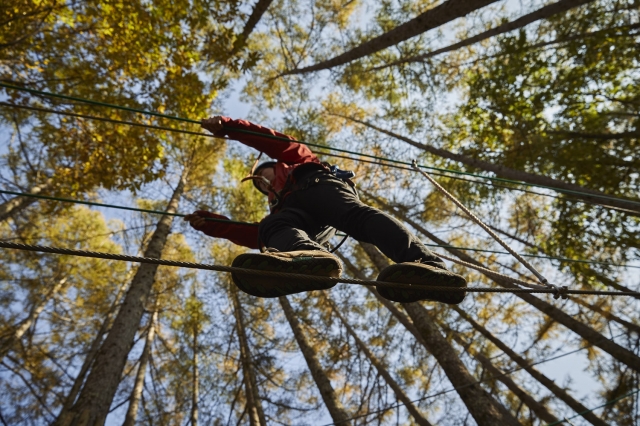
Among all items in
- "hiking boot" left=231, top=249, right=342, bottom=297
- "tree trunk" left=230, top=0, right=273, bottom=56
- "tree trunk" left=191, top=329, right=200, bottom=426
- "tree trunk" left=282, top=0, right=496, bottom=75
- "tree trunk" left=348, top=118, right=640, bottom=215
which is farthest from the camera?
"tree trunk" left=191, top=329, right=200, bottom=426

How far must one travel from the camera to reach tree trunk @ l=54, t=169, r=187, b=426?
3164mm

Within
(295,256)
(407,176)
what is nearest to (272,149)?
(295,256)

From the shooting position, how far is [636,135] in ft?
18.0

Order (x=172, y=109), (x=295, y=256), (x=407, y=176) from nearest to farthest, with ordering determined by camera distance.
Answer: (x=295, y=256) → (x=172, y=109) → (x=407, y=176)

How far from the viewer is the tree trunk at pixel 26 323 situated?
626cm

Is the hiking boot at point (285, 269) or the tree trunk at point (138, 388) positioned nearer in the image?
the hiking boot at point (285, 269)

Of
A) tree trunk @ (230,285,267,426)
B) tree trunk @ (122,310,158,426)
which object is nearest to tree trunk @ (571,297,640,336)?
tree trunk @ (230,285,267,426)

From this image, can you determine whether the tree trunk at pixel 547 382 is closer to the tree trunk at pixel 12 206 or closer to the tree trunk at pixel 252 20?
the tree trunk at pixel 252 20

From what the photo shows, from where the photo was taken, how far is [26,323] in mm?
7172

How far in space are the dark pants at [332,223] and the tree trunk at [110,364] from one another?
248 cm

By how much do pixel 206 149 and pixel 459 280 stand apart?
747 centimetres

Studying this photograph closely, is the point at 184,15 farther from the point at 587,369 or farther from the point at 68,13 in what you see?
the point at 587,369

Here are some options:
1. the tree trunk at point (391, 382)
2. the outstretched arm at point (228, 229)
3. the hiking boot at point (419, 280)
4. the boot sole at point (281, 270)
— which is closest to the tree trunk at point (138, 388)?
the tree trunk at point (391, 382)

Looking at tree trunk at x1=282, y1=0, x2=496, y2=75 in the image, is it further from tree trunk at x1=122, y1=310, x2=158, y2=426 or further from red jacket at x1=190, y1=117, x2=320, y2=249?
tree trunk at x1=122, y1=310, x2=158, y2=426
